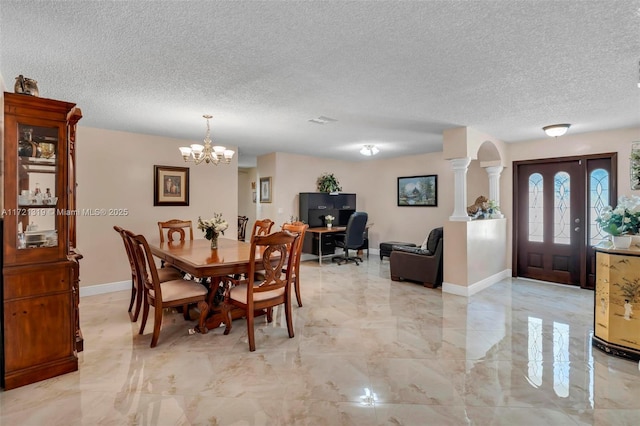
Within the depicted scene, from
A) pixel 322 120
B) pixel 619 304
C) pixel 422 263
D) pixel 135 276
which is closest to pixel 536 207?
pixel 422 263

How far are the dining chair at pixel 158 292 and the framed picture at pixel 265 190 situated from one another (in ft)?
11.9

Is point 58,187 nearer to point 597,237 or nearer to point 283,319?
point 283,319

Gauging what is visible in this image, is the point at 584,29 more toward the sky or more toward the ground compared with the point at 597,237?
more toward the sky

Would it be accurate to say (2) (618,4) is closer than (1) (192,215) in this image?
Yes

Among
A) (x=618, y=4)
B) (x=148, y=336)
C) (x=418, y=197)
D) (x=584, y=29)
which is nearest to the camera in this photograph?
(x=618, y=4)

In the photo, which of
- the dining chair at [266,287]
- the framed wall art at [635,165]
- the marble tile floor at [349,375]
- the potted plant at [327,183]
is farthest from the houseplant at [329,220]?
the framed wall art at [635,165]

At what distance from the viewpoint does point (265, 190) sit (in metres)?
6.75

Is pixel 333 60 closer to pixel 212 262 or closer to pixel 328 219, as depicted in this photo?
pixel 212 262

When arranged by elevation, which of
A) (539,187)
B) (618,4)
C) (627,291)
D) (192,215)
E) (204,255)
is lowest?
(627,291)

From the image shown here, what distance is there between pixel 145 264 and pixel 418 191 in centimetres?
556

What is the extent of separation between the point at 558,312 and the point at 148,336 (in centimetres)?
441

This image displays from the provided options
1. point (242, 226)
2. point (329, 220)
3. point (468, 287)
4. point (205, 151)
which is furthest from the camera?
point (242, 226)

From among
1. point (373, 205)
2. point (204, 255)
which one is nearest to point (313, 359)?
point (204, 255)

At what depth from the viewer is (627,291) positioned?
8.61 ft
